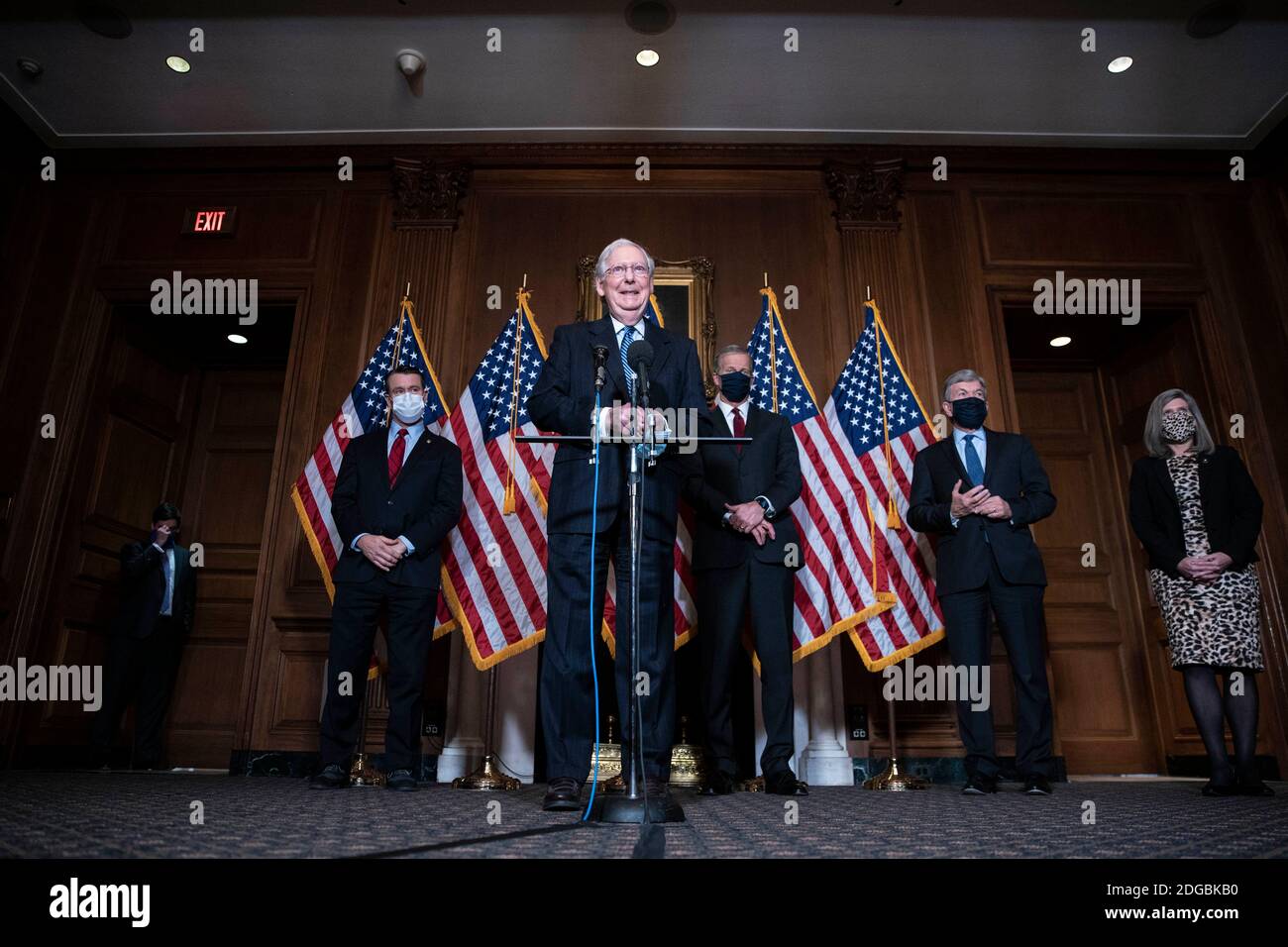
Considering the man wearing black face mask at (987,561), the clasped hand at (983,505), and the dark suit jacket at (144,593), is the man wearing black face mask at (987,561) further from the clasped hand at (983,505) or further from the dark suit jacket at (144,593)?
the dark suit jacket at (144,593)

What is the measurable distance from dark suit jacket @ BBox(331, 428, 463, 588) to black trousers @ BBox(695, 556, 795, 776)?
1.25 m

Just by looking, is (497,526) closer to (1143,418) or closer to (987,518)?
(987,518)

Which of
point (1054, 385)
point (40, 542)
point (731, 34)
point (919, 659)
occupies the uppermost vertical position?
point (731, 34)

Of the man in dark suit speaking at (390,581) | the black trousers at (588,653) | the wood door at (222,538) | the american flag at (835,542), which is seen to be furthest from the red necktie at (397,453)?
the wood door at (222,538)

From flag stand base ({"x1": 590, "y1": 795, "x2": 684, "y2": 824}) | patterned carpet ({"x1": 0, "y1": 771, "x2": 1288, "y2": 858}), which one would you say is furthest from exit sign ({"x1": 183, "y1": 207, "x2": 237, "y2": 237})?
flag stand base ({"x1": 590, "y1": 795, "x2": 684, "y2": 824})

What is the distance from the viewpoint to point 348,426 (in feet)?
14.4

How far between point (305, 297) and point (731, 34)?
3.20 m

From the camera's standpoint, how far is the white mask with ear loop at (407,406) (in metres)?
3.74

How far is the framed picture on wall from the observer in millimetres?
5062

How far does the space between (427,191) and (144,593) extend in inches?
127
